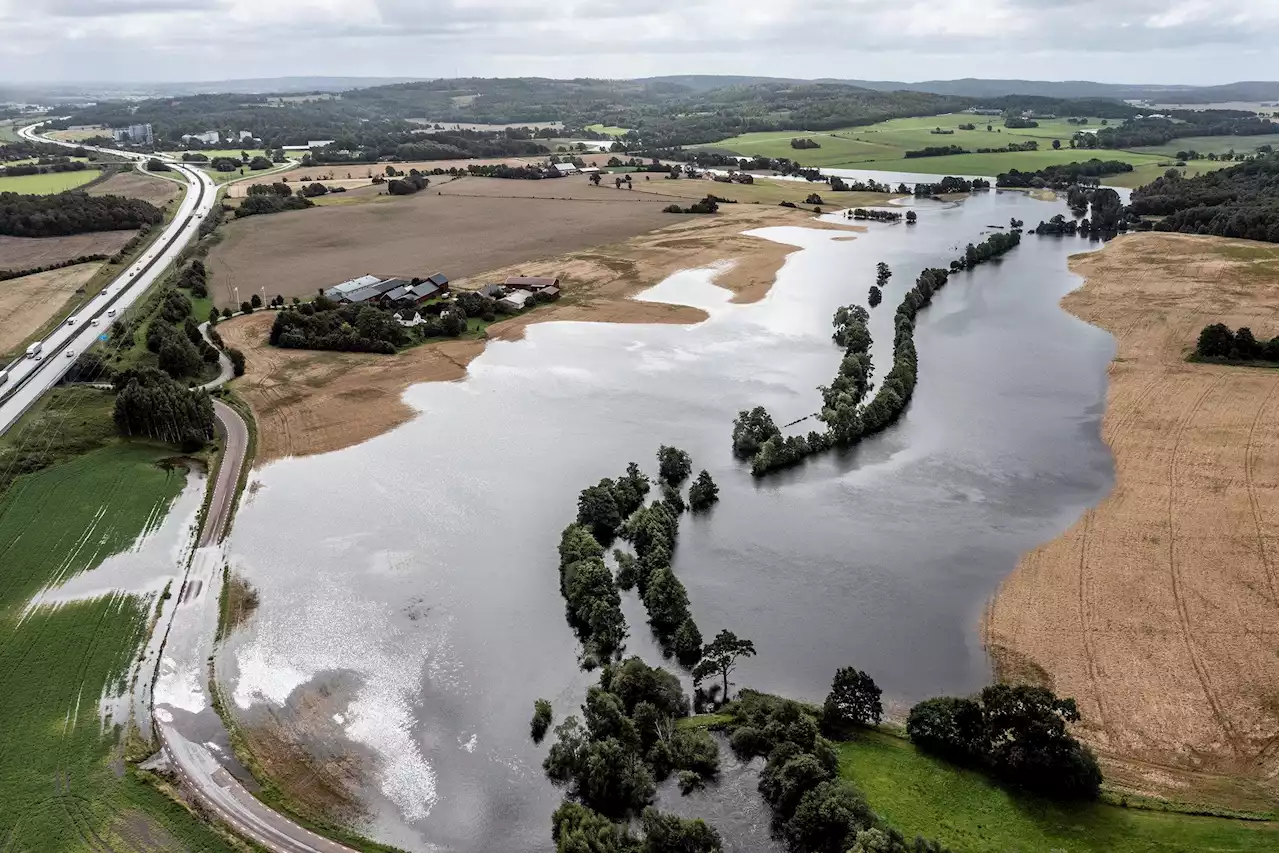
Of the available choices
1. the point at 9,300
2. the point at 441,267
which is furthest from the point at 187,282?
the point at 441,267

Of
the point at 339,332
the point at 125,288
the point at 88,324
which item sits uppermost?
the point at 125,288

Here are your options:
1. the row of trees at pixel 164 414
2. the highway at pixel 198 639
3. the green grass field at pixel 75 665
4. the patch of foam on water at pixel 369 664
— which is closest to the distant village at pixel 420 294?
the highway at pixel 198 639

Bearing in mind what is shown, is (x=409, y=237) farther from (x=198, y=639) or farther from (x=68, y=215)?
(x=198, y=639)

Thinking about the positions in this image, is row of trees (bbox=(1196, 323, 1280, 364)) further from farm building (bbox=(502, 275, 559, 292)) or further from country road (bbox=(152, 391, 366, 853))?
country road (bbox=(152, 391, 366, 853))

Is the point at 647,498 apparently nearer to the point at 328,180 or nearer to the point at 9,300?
the point at 9,300

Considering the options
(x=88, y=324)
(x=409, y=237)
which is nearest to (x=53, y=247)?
(x=88, y=324)

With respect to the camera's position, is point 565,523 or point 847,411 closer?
point 565,523

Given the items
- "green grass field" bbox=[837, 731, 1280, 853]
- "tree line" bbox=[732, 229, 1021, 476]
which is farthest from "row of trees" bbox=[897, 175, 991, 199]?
"green grass field" bbox=[837, 731, 1280, 853]
